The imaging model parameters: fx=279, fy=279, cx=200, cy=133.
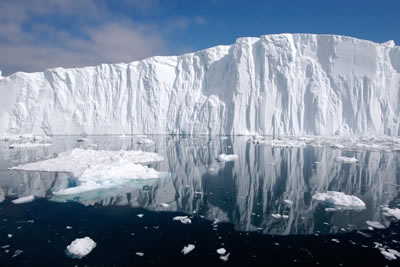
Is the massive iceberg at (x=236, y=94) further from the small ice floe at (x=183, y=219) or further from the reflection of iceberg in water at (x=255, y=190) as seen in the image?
the small ice floe at (x=183, y=219)

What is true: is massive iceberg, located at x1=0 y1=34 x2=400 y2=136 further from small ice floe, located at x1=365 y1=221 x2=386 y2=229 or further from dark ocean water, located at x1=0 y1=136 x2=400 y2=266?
small ice floe, located at x1=365 y1=221 x2=386 y2=229

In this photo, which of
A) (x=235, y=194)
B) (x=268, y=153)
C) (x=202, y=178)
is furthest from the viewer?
(x=268, y=153)

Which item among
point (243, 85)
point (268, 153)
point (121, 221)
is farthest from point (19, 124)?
point (121, 221)

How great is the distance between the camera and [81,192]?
11.2 metres

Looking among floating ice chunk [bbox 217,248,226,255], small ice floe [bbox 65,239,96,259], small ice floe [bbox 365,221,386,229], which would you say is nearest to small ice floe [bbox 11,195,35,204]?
small ice floe [bbox 65,239,96,259]

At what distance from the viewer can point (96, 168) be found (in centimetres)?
1338

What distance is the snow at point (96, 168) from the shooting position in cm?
1204

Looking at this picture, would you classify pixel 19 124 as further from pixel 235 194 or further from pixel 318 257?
pixel 318 257

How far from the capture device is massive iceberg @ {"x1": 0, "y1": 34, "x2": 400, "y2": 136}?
38625 mm

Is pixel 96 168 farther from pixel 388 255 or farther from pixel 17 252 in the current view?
pixel 388 255

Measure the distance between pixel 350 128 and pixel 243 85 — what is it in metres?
16.0

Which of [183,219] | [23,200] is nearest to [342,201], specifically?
[183,219]

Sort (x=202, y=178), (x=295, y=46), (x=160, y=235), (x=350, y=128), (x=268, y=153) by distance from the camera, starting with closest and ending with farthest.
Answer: (x=160, y=235), (x=202, y=178), (x=268, y=153), (x=350, y=128), (x=295, y=46)

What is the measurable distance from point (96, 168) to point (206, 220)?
7198 millimetres
